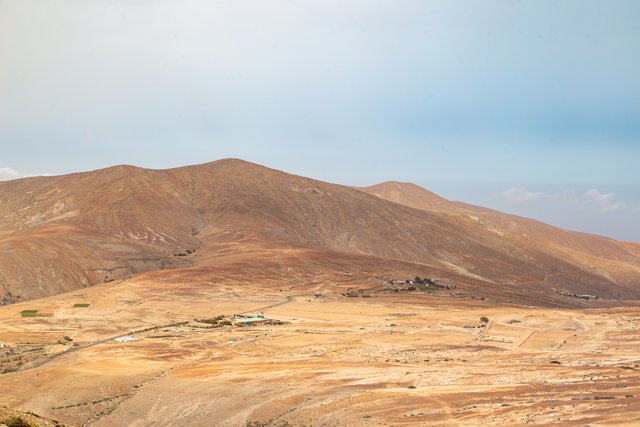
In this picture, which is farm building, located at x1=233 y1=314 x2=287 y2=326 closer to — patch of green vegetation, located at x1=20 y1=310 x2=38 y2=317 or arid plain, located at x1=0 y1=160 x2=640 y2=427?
arid plain, located at x1=0 y1=160 x2=640 y2=427

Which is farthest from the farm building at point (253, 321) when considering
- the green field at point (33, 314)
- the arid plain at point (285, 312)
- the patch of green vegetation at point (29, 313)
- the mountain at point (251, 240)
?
the mountain at point (251, 240)

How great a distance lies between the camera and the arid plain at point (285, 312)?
33.7 metres

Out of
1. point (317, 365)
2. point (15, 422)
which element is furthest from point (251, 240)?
point (15, 422)

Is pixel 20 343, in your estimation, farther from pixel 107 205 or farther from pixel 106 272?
pixel 107 205

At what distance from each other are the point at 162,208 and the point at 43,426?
126 metres

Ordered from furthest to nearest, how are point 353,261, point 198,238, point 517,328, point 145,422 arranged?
point 198,238 < point 353,261 < point 517,328 < point 145,422

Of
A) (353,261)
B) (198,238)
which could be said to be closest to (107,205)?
(198,238)

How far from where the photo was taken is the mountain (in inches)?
3802

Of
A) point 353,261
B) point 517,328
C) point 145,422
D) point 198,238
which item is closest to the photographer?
point 145,422

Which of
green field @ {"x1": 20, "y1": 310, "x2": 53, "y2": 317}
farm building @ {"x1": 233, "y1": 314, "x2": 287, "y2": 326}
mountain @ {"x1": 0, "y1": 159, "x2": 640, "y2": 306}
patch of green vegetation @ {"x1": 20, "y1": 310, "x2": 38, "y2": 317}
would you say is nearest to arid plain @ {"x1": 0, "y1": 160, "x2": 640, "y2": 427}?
mountain @ {"x1": 0, "y1": 159, "x2": 640, "y2": 306}

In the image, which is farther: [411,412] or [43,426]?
[411,412]

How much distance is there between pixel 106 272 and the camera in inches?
3883

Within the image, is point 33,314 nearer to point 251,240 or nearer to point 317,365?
point 317,365

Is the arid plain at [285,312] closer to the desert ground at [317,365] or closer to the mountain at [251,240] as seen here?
the desert ground at [317,365]
